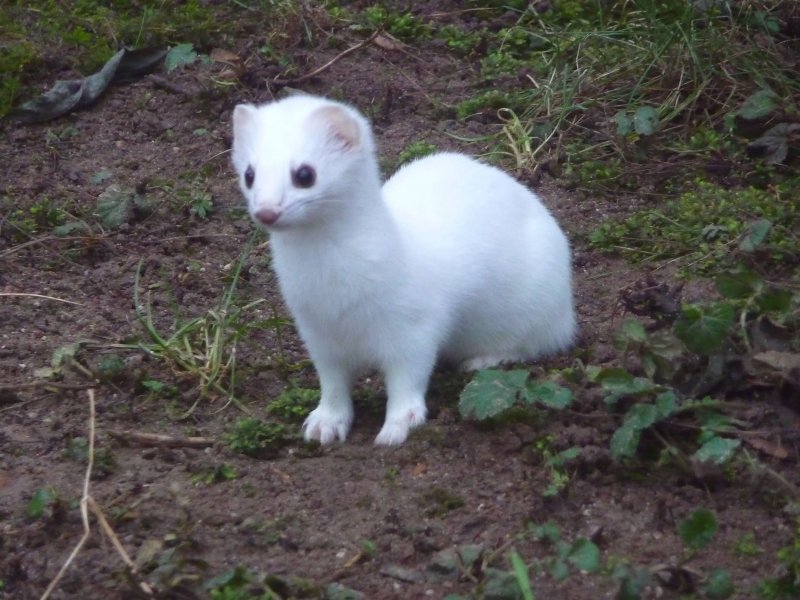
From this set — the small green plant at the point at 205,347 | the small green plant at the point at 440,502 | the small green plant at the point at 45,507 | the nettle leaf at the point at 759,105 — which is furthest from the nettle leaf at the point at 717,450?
the nettle leaf at the point at 759,105

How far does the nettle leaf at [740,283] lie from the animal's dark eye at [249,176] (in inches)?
64.4

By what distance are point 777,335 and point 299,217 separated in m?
1.73

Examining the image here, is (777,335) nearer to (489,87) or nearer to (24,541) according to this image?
(24,541)

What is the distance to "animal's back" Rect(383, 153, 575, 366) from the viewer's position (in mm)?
5043

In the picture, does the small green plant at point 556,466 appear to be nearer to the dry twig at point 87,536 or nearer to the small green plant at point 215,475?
the small green plant at point 215,475

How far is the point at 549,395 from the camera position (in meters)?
4.34

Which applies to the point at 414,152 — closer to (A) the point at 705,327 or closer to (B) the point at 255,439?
(B) the point at 255,439

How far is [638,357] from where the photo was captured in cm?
460

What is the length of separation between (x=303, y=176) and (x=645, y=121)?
342 centimetres

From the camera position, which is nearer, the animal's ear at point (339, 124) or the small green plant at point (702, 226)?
the animal's ear at point (339, 124)

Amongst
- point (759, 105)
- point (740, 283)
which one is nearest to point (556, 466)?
point (740, 283)

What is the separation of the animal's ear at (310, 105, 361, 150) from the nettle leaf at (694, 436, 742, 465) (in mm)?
1559

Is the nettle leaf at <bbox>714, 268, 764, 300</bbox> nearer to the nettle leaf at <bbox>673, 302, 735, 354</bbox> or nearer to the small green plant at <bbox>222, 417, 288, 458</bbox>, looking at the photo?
the nettle leaf at <bbox>673, 302, 735, 354</bbox>

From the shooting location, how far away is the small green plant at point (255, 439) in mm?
4785
